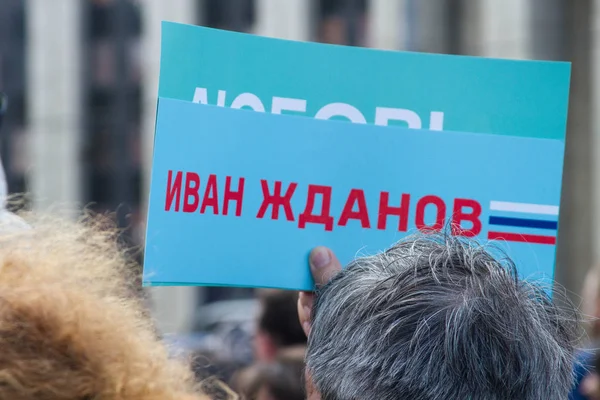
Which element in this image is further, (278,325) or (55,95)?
(55,95)

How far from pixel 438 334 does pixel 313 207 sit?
0.58 meters

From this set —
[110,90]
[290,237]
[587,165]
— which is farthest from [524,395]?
[110,90]

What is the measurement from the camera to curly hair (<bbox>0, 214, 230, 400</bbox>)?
1.24 meters

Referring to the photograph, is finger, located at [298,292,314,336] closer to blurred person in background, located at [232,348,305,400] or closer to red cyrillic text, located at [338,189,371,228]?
red cyrillic text, located at [338,189,371,228]

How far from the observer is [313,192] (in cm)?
184

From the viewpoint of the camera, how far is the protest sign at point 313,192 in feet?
5.76

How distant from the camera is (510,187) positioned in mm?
1888

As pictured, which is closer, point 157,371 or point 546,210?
point 157,371

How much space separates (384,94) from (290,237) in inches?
12.7

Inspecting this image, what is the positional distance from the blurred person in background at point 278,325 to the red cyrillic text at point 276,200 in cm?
161

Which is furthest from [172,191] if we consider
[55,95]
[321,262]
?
[55,95]

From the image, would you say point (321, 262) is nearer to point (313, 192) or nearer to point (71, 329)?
point (313, 192)

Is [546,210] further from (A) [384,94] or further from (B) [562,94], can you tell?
(A) [384,94]

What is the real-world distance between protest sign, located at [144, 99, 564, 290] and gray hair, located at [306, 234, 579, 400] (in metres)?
0.36
